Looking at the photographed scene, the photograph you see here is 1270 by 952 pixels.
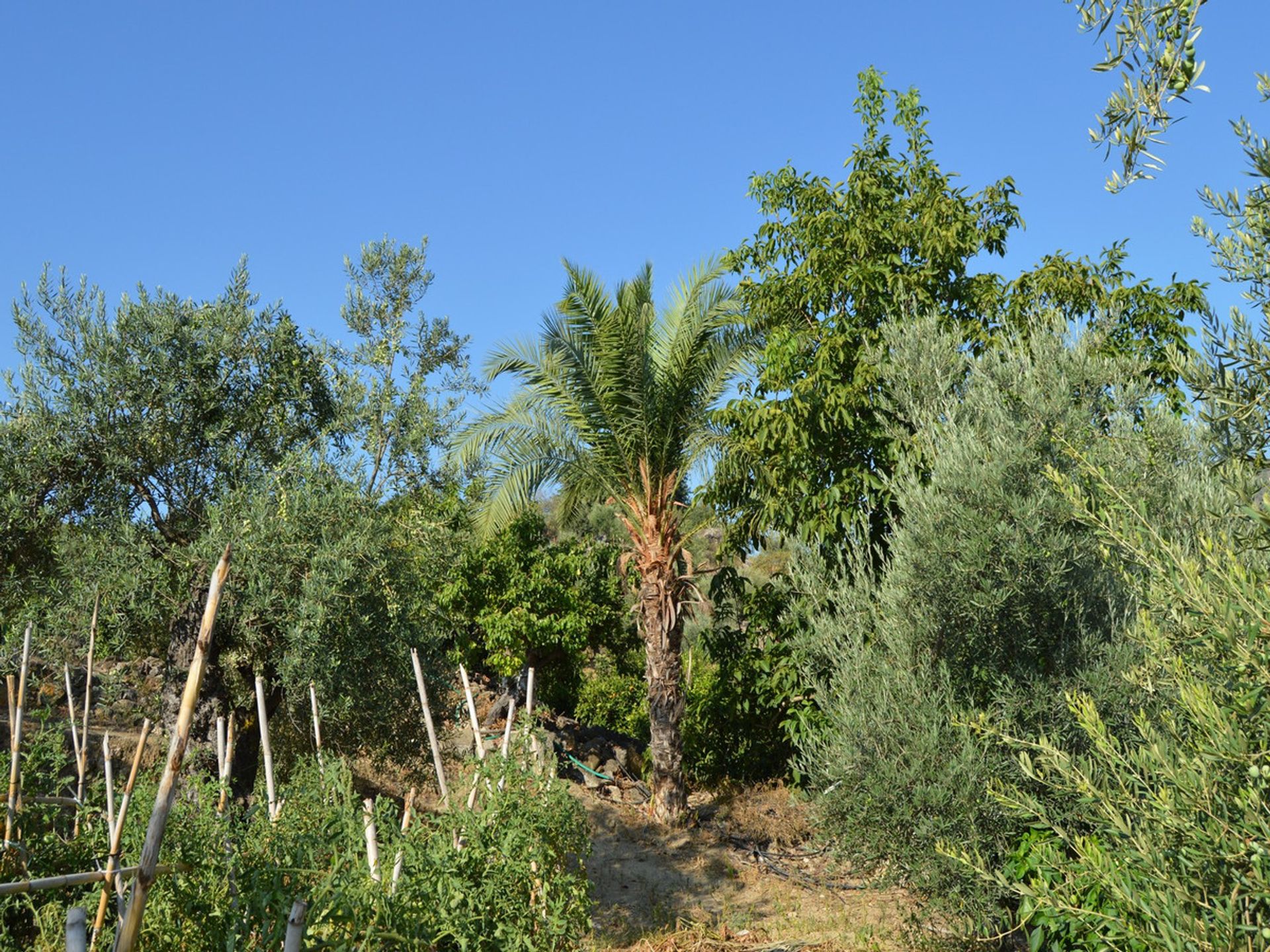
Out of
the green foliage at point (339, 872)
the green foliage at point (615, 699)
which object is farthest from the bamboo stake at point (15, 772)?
the green foliage at point (615, 699)

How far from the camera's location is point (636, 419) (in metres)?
14.1

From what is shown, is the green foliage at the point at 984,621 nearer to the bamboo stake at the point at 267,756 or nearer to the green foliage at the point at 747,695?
the green foliage at the point at 747,695

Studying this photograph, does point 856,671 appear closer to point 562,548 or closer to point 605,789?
point 605,789

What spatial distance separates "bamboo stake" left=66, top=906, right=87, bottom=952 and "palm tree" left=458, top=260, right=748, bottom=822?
1100cm

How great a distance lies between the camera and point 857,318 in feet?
40.6

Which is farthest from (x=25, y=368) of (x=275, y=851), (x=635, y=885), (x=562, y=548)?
(x=562, y=548)

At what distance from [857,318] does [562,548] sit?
37.6 ft

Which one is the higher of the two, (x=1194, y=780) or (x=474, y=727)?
(x=474, y=727)

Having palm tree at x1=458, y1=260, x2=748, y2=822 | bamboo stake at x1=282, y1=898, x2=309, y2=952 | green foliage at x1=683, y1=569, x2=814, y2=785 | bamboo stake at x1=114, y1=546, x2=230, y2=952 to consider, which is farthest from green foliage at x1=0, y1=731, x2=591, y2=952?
palm tree at x1=458, y1=260, x2=748, y2=822

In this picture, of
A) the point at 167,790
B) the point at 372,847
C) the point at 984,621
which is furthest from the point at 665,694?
the point at 167,790

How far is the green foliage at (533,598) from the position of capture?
67.1ft

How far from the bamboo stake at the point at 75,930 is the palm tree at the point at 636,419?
433 inches

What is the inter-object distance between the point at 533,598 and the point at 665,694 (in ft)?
20.7

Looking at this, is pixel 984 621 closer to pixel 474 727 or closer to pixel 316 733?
pixel 474 727
